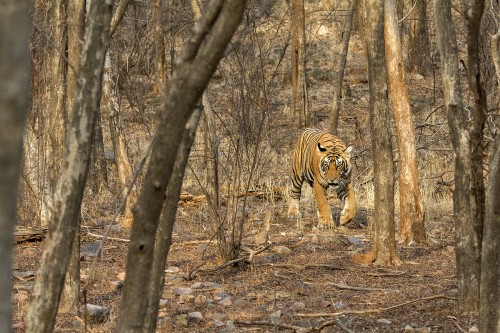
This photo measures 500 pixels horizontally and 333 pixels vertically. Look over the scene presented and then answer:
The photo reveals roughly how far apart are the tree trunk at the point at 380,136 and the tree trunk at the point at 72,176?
5102 millimetres

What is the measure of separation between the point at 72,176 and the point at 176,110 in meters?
0.80

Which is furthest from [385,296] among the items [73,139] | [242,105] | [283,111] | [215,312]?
[283,111]

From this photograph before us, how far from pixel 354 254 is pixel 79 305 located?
12.1ft

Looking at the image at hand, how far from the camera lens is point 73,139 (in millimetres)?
3830

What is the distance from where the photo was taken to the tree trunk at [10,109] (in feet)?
6.29

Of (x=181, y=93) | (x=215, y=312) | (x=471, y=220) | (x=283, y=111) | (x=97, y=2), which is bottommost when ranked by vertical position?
(x=215, y=312)

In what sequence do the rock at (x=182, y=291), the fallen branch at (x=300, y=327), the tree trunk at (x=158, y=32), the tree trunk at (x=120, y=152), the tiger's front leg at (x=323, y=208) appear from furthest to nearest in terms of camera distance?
1. the tiger's front leg at (x=323, y=208)
2. the tree trunk at (x=120, y=152)
3. the rock at (x=182, y=291)
4. the fallen branch at (x=300, y=327)
5. the tree trunk at (x=158, y=32)

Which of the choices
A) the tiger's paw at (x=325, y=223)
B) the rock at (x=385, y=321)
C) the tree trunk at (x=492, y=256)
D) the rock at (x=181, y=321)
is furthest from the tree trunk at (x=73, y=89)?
the tiger's paw at (x=325, y=223)

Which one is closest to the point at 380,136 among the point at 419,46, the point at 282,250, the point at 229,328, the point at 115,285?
the point at 282,250

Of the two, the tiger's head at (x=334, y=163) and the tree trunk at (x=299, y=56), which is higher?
the tree trunk at (x=299, y=56)

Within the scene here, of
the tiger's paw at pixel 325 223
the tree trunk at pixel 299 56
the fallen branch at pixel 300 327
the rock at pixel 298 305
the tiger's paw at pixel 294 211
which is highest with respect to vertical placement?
the tree trunk at pixel 299 56

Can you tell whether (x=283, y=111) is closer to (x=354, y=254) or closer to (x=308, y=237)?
(x=308, y=237)

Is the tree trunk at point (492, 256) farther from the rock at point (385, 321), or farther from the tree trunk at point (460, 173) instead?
the rock at point (385, 321)

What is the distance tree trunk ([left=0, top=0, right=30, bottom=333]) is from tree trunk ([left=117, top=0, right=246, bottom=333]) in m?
1.35
